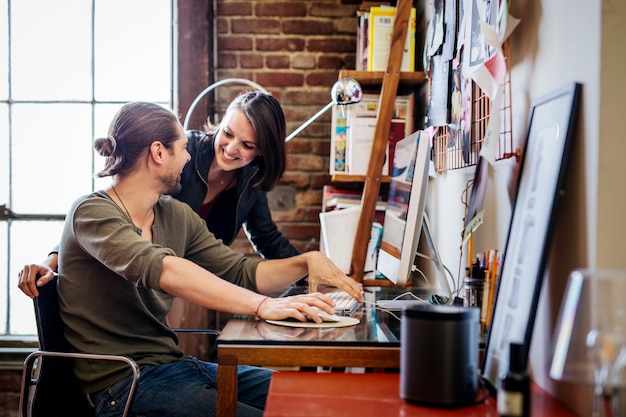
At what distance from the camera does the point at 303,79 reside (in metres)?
3.56

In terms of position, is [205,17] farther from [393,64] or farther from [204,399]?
[204,399]

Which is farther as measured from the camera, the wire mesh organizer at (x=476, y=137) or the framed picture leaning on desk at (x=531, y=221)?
the wire mesh organizer at (x=476, y=137)

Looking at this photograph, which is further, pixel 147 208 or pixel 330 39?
pixel 330 39

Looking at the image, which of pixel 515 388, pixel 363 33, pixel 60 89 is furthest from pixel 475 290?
pixel 60 89

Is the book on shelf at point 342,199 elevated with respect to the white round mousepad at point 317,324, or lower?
elevated

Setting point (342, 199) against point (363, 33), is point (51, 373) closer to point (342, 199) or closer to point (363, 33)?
point (342, 199)

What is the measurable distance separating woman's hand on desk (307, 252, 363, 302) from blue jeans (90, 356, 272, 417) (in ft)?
1.22

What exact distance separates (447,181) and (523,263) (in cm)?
126

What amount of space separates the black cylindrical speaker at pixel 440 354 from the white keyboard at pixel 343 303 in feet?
2.32

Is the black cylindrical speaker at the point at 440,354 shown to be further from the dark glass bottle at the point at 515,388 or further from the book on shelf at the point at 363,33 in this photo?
the book on shelf at the point at 363,33

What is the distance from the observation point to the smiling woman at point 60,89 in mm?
3566

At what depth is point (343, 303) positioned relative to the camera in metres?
2.10

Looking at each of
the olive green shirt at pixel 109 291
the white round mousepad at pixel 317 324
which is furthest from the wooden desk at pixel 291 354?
the olive green shirt at pixel 109 291

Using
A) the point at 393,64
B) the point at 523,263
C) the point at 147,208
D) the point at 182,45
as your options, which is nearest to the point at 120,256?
the point at 147,208
